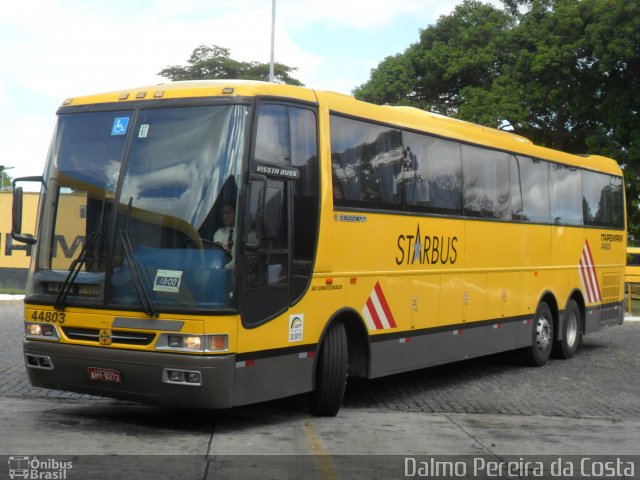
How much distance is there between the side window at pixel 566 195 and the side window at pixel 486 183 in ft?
6.80

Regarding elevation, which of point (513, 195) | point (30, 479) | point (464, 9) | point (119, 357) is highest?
point (464, 9)

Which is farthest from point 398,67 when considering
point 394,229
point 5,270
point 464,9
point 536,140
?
point 394,229

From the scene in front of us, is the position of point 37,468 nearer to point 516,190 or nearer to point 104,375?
point 104,375

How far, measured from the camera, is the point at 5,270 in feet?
109

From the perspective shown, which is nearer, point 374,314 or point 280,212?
point 280,212

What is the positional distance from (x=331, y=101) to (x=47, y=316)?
11.9 ft

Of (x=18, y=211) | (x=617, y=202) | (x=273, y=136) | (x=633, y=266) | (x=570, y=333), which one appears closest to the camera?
(x=18, y=211)

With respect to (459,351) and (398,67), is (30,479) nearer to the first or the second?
(459,351)

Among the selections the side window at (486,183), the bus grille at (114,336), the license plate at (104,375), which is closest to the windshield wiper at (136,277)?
the bus grille at (114,336)

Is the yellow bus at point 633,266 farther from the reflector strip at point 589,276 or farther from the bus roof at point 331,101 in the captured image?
the bus roof at point 331,101

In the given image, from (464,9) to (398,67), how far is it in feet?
12.8

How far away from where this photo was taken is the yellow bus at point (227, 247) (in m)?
8.85

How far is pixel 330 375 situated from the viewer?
10.2 m

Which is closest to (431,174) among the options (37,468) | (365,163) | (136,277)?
(365,163)
